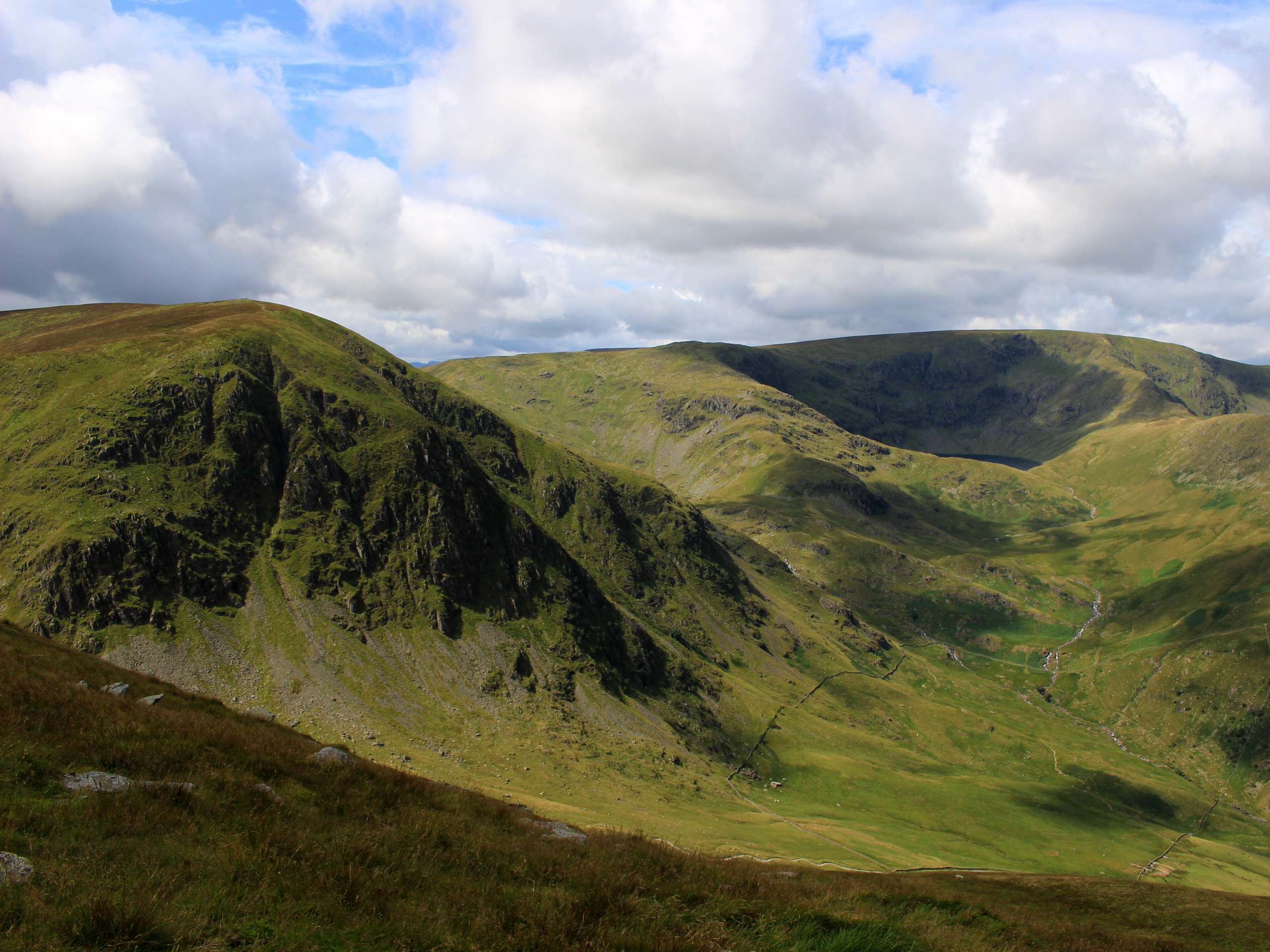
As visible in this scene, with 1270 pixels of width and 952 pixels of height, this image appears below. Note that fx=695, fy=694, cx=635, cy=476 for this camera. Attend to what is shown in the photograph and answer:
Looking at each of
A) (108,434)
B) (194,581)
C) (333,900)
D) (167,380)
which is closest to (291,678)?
(194,581)

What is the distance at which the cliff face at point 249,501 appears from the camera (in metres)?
122

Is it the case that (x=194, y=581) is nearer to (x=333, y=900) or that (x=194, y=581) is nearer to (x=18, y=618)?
(x=18, y=618)

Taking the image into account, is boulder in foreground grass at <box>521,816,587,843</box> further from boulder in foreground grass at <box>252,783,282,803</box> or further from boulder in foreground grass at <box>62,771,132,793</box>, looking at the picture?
boulder in foreground grass at <box>62,771,132,793</box>

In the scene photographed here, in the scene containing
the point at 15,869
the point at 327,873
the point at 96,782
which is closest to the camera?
the point at 15,869

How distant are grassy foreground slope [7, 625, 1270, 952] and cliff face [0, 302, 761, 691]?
11326 centimetres

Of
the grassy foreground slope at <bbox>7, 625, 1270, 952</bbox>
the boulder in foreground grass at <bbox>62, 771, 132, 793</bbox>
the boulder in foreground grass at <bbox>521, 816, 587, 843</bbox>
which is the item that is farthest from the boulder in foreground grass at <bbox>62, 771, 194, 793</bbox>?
the boulder in foreground grass at <bbox>521, 816, 587, 843</bbox>

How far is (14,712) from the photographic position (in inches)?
845

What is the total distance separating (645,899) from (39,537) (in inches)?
5735

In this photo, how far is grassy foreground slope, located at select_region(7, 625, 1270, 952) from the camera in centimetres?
1248

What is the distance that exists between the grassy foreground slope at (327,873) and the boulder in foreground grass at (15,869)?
0.89 ft

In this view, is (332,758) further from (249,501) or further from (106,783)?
(249,501)

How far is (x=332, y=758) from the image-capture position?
1045 inches

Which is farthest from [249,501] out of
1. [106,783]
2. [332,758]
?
[106,783]

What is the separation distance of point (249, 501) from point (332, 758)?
142935mm
